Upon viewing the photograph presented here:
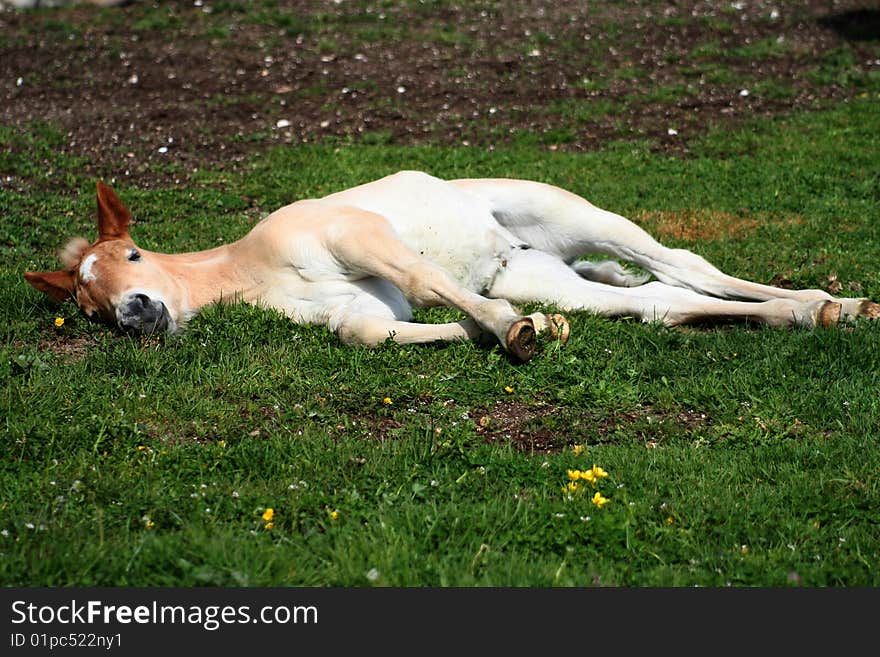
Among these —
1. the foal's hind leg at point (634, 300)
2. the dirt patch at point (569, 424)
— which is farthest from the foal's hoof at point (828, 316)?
the dirt patch at point (569, 424)

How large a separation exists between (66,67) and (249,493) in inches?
447

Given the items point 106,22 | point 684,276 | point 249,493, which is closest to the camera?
point 249,493

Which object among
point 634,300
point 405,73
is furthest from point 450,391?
point 405,73

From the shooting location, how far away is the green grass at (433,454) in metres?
3.81

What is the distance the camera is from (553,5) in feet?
54.3

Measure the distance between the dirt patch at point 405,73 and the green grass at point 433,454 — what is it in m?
4.28

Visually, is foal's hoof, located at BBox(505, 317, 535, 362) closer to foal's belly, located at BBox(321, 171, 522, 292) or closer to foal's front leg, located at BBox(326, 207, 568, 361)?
foal's front leg, located at BBox(326, 207, 568, 361)

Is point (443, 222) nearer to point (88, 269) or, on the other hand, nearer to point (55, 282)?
point (88, 269)

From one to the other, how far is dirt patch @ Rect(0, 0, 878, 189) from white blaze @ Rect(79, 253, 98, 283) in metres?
4.07

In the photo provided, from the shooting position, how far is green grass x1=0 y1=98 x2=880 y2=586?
381 cm

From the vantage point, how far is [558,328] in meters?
6.04

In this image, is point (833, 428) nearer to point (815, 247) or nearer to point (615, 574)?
point (615, 574)

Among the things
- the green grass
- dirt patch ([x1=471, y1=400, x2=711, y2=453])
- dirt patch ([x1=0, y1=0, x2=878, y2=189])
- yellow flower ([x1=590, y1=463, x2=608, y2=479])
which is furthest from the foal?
dirt patch ([x1=0, y1=0, x2=878, y2=189])

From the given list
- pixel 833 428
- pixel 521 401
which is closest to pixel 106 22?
pixel 521 401
